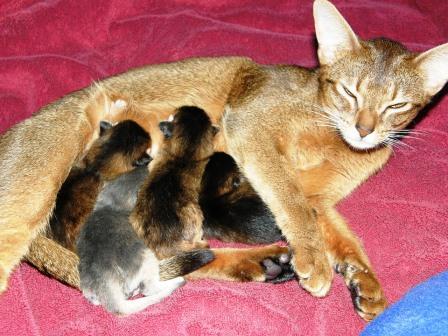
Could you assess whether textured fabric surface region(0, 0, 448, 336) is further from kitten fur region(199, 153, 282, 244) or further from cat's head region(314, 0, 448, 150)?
cat's head region(314, 0, 448, 150)

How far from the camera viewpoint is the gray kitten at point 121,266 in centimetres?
158

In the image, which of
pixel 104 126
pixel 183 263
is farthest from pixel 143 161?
pixel 183 263

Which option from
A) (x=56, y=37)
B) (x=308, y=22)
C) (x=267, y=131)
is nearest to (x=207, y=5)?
(x=308, y=22)

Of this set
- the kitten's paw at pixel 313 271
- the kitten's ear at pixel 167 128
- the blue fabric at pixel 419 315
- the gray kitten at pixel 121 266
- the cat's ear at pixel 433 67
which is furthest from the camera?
the kitten's ear at pixel 167 128

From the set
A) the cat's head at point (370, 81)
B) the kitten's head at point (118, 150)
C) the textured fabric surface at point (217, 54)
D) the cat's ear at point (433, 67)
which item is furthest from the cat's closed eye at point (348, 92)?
the kitten's head at point (118, 150)

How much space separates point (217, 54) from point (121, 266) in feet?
3.94

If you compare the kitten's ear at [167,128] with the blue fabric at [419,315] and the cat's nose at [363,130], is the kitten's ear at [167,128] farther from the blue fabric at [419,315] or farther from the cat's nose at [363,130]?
the blue fabric at [419,315]

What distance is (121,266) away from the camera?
5.23ft

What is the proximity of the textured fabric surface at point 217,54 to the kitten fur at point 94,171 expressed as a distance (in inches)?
6.4

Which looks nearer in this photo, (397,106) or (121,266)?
(121,266)

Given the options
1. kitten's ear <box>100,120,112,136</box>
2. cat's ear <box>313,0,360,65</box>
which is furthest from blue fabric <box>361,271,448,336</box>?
kitten's ear <box>100,120,112,136</box>

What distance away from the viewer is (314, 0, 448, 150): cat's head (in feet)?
6.11

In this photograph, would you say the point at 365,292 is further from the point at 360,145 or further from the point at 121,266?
the point at 121,266

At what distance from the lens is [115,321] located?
63.1 inches
